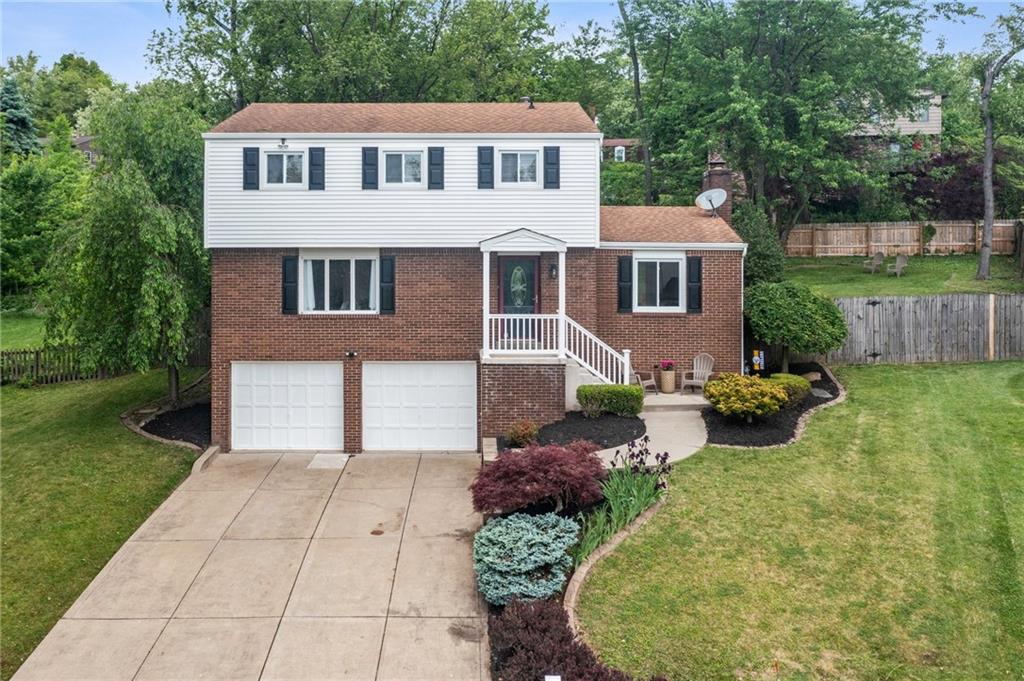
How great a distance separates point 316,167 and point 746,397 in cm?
1017

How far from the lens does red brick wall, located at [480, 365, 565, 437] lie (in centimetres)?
1510

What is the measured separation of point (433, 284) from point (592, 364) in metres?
3.90

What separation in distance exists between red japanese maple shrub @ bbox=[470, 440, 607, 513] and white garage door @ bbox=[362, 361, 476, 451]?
5463mm

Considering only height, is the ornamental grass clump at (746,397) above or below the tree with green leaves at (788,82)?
below

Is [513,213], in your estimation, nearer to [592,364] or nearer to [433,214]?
[433,214]

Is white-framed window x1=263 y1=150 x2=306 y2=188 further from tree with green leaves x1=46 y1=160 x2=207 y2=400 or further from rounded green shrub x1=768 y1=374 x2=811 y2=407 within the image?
rounded green shrub x1=768 y1=374 x2=811 y2=407

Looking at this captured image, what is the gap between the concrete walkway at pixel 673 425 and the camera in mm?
13391

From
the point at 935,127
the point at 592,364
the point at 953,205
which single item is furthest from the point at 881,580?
the point at 935,127

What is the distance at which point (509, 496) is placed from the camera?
416 inches

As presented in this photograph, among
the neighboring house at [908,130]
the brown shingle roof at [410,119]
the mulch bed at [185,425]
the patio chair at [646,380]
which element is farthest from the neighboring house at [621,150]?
the mulch bed at [185,425]

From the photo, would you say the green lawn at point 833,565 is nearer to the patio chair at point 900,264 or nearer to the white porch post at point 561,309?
the white porch post at point 561,309

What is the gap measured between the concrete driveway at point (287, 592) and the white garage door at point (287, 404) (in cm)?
246

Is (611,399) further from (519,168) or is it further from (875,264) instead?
(875,264)

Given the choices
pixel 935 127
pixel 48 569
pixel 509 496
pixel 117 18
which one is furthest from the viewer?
pixel 935 127
